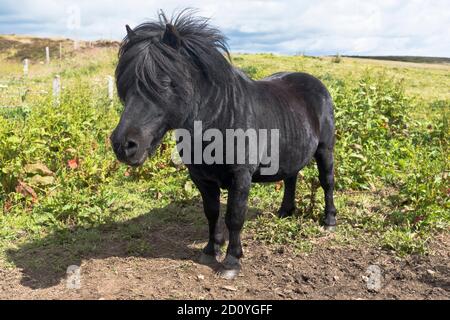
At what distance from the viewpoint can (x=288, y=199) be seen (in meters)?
5.68

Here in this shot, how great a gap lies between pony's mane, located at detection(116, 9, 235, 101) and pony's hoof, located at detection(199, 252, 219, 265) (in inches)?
70.2

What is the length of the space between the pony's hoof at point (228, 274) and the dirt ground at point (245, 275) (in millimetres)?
50

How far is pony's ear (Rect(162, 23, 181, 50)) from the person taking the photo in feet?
11.1

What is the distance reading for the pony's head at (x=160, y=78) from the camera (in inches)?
127

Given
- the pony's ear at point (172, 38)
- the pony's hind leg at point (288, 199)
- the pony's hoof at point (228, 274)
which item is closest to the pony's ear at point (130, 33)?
the pony's ear at point (172, 38)

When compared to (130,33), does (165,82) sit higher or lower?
lower

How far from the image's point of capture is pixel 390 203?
6082 millimetres

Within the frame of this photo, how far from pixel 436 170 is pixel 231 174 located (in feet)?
10.3

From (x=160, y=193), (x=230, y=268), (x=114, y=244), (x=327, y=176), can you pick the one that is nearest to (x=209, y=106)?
(x=230, y=268)

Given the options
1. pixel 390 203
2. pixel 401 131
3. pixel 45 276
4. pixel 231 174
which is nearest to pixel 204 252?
pixel 231 174

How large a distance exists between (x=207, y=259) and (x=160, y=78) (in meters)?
2.06

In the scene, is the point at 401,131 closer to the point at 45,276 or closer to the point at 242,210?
the point at 242,210

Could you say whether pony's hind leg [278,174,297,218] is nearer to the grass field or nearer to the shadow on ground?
the grass field

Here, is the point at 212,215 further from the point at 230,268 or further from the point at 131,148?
the point at 131,148
